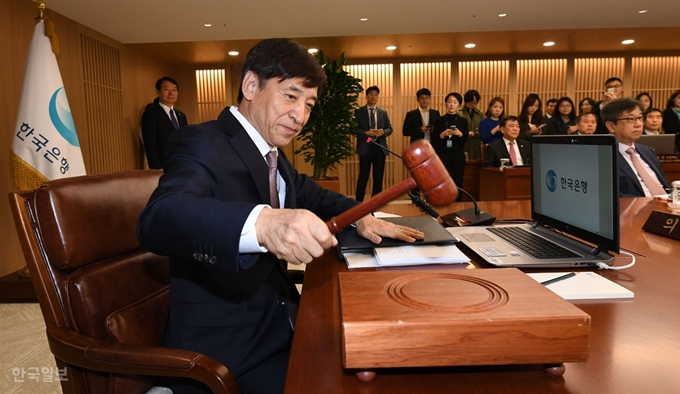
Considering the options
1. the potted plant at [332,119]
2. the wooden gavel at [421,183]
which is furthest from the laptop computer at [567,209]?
the potted plant at [332,119]

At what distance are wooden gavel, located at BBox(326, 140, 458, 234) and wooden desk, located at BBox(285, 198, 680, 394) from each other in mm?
218

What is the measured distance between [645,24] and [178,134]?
7.77 m

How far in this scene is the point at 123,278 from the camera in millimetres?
1120

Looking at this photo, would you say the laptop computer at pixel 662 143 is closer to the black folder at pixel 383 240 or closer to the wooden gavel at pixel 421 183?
the black folder at pixel 383 240

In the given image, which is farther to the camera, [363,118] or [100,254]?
[363,118]

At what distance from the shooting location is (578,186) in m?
1.29

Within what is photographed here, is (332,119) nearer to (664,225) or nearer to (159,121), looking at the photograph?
(159,121)

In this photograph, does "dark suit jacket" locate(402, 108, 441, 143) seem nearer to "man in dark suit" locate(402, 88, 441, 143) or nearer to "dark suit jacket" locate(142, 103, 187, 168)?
"man in dark suit" locate(402, 88, 441, 143)

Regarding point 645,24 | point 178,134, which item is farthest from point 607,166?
point 645,24

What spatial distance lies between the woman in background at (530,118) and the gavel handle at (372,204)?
237 inches

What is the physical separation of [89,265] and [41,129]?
2986mm

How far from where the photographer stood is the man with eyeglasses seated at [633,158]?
2.70m

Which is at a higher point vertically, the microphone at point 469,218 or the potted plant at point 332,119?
the potted plant at point 332,119

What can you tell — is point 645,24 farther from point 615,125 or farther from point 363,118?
point 615,125
